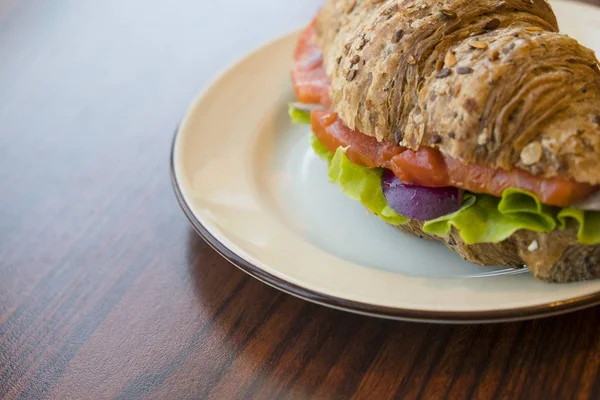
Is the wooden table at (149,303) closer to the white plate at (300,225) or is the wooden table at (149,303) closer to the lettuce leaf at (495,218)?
the white plate at (300,225)

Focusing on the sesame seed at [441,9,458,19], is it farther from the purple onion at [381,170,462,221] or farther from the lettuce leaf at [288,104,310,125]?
the lettuce leaf at [288,104,310,125]

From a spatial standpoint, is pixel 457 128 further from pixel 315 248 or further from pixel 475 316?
pixel 315 248

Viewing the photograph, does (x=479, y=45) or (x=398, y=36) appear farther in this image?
(x=398, y=36)

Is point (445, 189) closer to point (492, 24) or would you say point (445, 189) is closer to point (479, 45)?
point (479, 45)

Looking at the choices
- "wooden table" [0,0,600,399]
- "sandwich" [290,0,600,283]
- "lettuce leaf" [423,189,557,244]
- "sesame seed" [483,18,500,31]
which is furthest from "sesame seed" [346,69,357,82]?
"wooden table" [0,0,600,399]

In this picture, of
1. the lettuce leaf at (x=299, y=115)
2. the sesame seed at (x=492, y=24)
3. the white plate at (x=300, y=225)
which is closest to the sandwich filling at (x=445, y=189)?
the white plate at (x=300, y=225)

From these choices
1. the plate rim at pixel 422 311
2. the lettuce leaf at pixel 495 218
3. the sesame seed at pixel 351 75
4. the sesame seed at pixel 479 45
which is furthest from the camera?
the sesame seed at pixel 351 75

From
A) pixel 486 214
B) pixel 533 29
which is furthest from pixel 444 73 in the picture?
pixel 486 214

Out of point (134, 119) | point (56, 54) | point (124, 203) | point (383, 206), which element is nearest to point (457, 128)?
point (383, 206)
